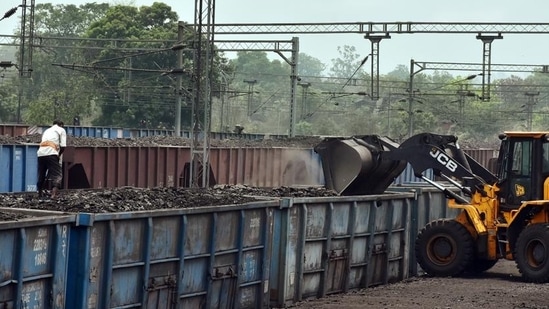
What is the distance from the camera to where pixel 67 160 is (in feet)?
93.4

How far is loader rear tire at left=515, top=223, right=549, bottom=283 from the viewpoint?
58.5 ft

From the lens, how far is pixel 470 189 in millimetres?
19297

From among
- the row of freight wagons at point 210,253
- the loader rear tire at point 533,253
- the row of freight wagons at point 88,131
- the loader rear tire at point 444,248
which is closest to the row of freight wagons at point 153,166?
the row of freight wagons at point 88,131

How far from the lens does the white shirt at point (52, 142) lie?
1901 cm

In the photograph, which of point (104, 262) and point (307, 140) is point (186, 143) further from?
point (104, 262)

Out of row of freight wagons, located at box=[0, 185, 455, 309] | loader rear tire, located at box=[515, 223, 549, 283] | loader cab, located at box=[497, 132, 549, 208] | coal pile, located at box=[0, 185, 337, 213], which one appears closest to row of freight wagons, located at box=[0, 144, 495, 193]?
coal pile, located at box=[0, 185, 337, 213]

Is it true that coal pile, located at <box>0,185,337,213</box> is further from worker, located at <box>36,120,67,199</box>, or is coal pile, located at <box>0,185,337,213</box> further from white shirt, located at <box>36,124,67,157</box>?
white shirt, located at <box>36,124,67,157</box>

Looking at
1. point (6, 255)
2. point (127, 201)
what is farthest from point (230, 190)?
point (6, 255)

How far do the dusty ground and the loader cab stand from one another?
1.53 metres

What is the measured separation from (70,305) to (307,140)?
3604cm

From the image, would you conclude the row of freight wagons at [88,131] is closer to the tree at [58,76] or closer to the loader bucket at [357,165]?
the tree at [58,76]

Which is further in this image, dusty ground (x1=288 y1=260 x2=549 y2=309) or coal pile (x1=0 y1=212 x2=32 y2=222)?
dusty ground (x1=288 y1=260 x2=549 y2=309)

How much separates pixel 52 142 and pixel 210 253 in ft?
23.5

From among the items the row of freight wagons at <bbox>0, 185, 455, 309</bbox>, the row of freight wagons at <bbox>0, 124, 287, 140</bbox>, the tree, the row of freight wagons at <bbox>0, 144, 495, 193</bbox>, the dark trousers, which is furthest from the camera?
the tree
